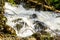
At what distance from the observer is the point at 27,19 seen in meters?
8.63

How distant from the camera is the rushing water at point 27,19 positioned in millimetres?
7582

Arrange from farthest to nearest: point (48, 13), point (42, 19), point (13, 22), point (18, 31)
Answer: point (48, 13) → point (42, 19) → point (13, 22) → point (18, 31)

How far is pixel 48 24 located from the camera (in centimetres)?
843

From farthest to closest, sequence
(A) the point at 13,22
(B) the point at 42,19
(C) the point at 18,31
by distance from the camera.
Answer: (B) the point at 42,19
(A) the point at 13,22
(C) the point at 18,31

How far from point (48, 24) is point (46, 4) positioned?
2.25 metres

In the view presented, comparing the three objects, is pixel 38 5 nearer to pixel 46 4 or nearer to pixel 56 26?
pixel 46 4

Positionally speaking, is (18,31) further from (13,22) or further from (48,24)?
(48,24)

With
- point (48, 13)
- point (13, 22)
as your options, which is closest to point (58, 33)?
point (13, 22)

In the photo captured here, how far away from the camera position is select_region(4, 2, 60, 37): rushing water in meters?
7.58

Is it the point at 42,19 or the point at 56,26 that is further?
the point at 42,19

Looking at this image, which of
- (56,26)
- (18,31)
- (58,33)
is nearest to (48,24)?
(56,26)

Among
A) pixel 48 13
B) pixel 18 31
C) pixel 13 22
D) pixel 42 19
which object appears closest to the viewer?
pixel 18 31

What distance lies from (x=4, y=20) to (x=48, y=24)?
1.96 meters

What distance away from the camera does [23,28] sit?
25.1 ft
